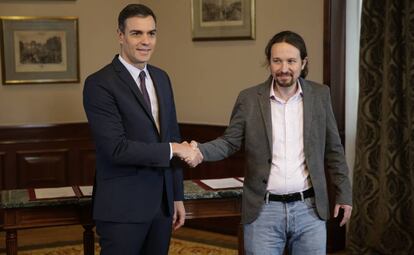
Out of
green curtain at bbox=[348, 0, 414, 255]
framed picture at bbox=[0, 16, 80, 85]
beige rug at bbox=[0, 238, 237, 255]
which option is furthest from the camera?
framed picture at bbox=[0, 16, 80, 85]

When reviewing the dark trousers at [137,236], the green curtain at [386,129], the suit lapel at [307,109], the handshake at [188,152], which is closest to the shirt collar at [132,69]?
the handshake at [188,152]

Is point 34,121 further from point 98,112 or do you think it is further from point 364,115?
point 98,112

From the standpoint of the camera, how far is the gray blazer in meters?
2.51

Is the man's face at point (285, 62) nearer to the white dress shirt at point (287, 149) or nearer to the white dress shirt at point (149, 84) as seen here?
the white dress shirt at point (287, 149)

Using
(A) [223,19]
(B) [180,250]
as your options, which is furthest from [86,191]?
(A) [223,19]

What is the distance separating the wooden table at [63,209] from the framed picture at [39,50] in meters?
2.35

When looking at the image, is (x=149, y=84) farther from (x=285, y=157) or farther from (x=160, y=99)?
(x=285, y=157)

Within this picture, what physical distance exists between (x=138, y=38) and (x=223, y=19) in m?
2.71

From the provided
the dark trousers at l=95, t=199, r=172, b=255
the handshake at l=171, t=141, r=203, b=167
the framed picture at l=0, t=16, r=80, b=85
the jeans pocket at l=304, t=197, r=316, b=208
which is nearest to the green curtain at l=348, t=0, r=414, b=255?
the jeans pocket at l=304, t=197, r=316, b=208

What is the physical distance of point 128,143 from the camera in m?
2.49

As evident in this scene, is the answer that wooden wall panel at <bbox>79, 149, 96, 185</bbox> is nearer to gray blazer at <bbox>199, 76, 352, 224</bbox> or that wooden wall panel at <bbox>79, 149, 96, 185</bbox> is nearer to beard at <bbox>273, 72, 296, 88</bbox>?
gray blazer at <bbox>199, 76, 352, 224</bbox>

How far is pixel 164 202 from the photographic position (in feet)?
8.73

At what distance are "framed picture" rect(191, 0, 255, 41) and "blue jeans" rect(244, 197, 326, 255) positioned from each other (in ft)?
8.90

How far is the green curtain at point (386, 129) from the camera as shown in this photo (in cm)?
418
